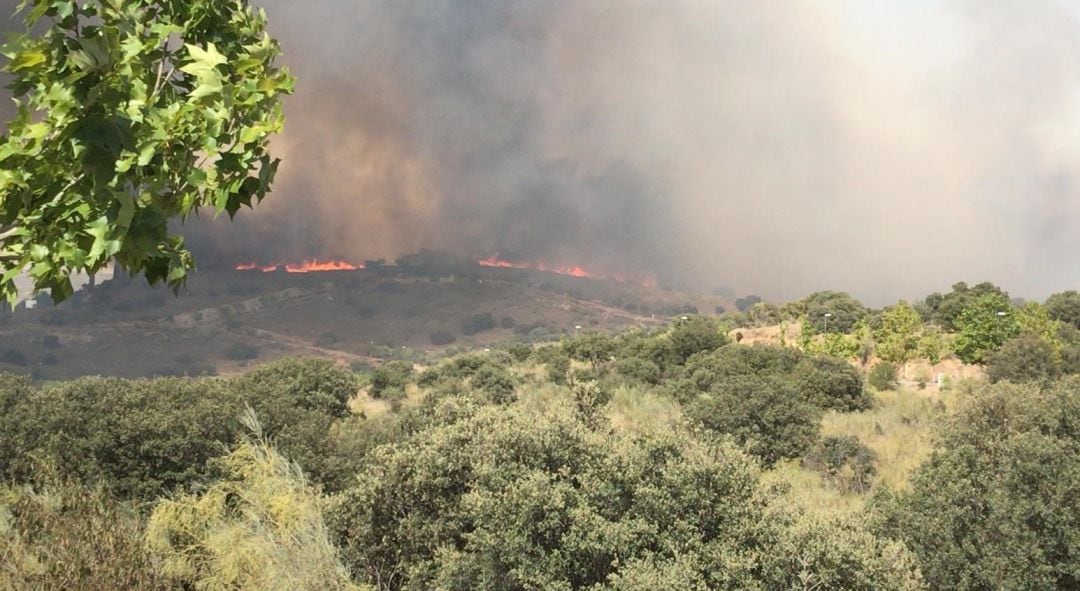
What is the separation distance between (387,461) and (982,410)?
19.4 m

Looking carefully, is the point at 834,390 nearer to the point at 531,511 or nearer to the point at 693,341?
the point at 693,341

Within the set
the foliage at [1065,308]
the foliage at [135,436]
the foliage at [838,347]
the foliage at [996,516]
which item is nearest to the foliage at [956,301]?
the foliage at [1065,308]

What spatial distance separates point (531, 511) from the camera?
42.2ft

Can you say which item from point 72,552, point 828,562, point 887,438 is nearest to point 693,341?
point 887,438

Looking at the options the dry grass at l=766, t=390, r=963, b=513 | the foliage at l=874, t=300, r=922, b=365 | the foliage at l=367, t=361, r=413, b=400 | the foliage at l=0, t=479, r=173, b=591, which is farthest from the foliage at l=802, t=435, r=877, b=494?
the foliage at l=367, t=361, r=413, b=400

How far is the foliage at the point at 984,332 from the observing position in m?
58.7

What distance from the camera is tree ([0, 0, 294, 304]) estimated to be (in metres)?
2.99

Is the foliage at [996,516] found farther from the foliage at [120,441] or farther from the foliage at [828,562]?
the foliage at [120,441]

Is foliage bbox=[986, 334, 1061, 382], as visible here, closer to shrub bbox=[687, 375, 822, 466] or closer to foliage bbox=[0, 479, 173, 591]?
shrub bbox=[687, 375, 822, 466]

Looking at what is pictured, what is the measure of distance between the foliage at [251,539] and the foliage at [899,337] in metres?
55.5

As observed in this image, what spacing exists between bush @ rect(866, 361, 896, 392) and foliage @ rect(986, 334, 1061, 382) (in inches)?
252

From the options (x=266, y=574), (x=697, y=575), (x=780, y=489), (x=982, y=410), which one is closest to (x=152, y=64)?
(x=697, y=575)

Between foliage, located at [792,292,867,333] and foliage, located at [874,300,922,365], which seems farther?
foliage, located at [792,292,867,333]

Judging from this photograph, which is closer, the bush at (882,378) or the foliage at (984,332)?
the bush at (882,378)
